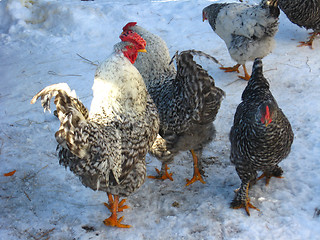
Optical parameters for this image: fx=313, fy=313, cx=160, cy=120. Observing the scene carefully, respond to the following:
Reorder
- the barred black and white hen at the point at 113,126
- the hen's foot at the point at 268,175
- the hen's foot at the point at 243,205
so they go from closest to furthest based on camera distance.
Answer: the barred black and white hen at the point at 113,126
the hen's foot at the point at 243,205
the hen's foot at the point at 268,175

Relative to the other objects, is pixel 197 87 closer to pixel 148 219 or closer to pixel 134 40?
pixel 134 40

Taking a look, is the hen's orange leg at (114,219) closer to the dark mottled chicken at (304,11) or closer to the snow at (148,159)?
the snow at (148,159)

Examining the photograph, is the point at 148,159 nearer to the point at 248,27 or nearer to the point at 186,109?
A: the point at 186,109

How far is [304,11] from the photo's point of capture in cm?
560

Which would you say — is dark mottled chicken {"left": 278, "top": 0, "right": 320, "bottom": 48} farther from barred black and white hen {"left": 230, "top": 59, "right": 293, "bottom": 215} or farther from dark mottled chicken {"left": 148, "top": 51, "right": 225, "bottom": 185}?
dark mottled chicken {"left": 148, "top": 51, "right": 225, "bottom": 185}

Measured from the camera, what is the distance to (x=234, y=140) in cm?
322

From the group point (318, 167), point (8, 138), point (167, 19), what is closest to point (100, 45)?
point (167, 19)

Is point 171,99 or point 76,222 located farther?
point 171,99

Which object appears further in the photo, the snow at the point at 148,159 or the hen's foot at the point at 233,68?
the hen's foot at the point at 233,68

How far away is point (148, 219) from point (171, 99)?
128 centimetres

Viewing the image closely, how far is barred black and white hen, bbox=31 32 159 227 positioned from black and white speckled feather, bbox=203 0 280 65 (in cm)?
237

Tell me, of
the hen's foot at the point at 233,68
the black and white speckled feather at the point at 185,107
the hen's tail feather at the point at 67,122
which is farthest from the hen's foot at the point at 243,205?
the hen's foot at the point at 233,68

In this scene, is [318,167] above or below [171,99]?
below

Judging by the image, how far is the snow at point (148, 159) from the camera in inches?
121
